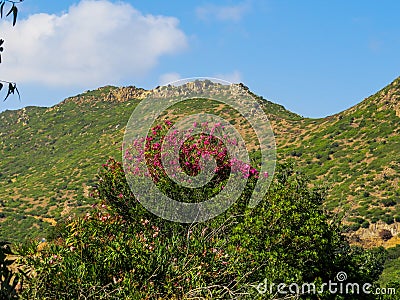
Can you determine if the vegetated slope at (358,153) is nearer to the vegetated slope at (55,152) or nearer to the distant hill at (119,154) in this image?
the distant hill at (119,154)

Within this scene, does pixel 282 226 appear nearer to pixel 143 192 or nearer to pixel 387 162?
pixel 143 192

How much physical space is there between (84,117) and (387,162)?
2228 inches

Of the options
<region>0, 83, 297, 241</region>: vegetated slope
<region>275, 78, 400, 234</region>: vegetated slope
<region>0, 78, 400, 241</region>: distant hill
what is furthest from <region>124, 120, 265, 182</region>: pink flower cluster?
<region>0, 83, 297, 241</region>: vegetated slope

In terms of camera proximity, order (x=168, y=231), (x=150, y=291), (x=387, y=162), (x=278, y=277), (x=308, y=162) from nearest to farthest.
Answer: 1. (x=150, y=291)
2. (x=278, y=277)
3. (x=168, y=231)
4. (x=387, y=162)
5. (x=308, y=162)

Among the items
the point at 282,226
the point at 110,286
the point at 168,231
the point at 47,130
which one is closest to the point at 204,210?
the point at 168,231

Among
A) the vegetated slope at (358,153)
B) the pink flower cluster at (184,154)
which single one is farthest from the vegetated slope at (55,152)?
the pink flower cluster at (184,154)

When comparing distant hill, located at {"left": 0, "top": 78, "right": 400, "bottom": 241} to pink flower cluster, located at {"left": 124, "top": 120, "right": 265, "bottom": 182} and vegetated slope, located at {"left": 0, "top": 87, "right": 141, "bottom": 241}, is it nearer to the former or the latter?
vegetated slope, located at {"left": 0, "top": 87, "right": 141, "bottom": 241}

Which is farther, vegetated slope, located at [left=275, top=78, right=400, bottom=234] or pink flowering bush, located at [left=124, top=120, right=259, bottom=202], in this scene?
vegetated slope, located at [left=275, top=78, right=400, bottom=234]

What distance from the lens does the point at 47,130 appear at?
88188mm

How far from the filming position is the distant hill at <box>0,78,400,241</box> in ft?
137

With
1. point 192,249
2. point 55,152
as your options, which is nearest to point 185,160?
point 192,249

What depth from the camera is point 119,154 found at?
189 feet

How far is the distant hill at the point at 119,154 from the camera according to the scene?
41.6 meters

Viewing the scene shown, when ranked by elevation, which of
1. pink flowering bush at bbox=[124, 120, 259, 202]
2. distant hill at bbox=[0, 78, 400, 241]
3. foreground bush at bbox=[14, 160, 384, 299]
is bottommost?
foreground bush at bbox=[14, 160, 384, 299]
